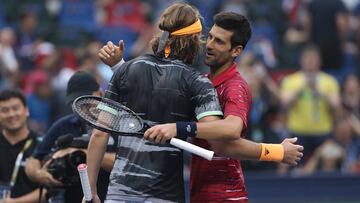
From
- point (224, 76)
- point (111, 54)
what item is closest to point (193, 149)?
point (224, 76)

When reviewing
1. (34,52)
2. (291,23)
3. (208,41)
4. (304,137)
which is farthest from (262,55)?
A: (208,41)

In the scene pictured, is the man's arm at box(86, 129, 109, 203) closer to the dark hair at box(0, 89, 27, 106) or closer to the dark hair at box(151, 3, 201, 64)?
the dark hair at box(151, 3, 201, 64)

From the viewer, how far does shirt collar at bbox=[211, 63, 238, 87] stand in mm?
5945

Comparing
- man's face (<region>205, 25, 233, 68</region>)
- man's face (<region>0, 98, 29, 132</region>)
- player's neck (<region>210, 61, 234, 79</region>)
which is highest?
man's face (<region>205, 25, 233, 68</region>)

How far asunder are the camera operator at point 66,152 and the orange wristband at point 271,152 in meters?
1.27

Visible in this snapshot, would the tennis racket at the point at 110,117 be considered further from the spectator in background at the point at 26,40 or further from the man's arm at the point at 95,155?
the spectator in background at the point at 26,40

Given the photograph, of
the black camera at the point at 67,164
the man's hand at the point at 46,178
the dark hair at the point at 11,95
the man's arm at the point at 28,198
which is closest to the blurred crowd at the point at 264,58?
the dark hair at the point at 11,95

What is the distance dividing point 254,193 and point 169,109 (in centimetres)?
647

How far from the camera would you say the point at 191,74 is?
18.8 ft

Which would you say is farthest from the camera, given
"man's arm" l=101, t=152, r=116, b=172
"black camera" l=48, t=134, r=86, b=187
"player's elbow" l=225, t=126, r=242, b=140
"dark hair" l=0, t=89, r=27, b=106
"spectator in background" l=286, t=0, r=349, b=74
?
"spectator in background" l=286, t=0, r=349, b=74

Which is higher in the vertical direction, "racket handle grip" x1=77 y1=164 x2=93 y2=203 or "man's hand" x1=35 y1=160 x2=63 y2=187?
"racket handle grip" x1=77 y1=164 x2=93 y2=203

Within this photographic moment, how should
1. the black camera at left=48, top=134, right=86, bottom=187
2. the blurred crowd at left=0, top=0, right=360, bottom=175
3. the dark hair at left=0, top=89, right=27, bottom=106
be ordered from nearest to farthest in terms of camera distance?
1. the black camera at left=48, top=134, right=86, bottom=187
2. the dark hair at left=0, top=89, right=27, bottom=106
3. the blurred crowd at left=0, top=0, right=360, bottom=175

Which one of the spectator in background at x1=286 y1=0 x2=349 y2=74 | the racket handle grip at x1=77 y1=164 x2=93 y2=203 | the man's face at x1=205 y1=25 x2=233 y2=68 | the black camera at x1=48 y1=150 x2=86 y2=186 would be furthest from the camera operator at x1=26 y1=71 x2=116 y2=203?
the spectator in background at x1=286 y1=0 x2=349 y2=74

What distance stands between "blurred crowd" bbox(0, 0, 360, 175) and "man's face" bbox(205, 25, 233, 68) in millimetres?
5202
